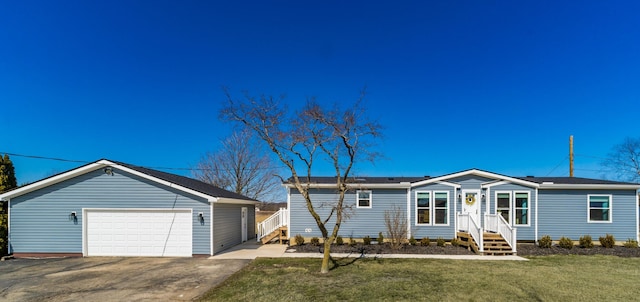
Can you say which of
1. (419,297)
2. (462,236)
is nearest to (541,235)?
(462,236)

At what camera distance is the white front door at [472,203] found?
52.8 ft

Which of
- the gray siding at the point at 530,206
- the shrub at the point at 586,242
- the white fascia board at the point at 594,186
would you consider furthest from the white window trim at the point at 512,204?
the shrub at the point at 586,242

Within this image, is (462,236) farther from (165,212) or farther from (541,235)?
(165,212)

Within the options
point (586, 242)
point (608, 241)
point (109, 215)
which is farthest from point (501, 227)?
point (109, 215)

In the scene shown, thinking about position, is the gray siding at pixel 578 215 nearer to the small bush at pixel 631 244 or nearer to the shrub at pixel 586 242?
the small bush at pixel 631 244

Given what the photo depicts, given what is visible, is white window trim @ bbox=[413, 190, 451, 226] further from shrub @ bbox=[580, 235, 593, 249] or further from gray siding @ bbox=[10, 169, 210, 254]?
gray siding @ bbox=[10, 169, 210, 254]

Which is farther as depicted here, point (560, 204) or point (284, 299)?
point (560, 204)

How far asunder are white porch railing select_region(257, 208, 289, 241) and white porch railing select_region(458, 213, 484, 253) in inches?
317

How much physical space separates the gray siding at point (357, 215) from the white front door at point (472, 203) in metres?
2.72

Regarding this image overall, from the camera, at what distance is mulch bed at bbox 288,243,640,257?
13.8 metres

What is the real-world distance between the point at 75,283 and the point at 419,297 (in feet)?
27.0

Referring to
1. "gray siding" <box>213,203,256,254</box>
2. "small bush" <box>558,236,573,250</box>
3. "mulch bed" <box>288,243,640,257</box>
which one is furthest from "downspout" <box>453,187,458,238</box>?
"gray siding" <box>213,203,256,254</box>

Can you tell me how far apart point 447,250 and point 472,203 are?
124 inches

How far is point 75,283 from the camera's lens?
8.66m
